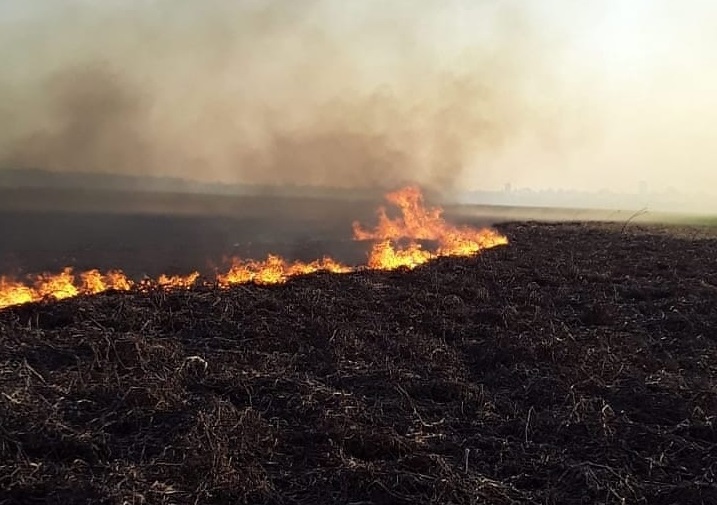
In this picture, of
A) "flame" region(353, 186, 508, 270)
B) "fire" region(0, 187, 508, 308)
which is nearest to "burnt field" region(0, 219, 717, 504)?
"fire" region(0, 187, 508, 308)

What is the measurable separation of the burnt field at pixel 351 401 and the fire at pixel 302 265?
1.54 m

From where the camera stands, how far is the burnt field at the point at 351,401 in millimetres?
6781

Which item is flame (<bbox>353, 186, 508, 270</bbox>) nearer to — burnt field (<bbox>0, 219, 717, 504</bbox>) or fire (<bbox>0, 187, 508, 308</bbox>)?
fire (<bbox>0, 187, 508, 308</bbox>)

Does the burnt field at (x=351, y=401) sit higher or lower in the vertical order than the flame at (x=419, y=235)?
lower

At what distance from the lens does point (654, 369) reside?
38.2 ft

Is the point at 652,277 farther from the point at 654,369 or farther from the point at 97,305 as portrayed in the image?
the point at 97,305

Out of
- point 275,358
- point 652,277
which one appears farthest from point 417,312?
point 652,277

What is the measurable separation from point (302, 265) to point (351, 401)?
16.0m

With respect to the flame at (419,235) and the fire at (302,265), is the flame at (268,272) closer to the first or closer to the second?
the fire at (302,265)

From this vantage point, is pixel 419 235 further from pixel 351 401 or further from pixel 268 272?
pixel 351 401

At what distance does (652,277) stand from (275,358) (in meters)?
18.1

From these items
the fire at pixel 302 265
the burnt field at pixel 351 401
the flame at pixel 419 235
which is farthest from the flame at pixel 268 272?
the flame at pixel 419 235

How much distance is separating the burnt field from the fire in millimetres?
1541

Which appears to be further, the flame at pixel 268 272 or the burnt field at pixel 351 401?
the flame at pixel 268 272
